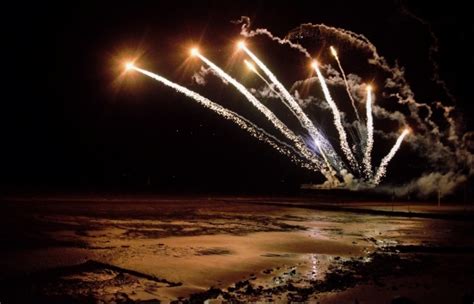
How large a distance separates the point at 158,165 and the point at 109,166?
8.26 meters

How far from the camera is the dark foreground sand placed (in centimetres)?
777

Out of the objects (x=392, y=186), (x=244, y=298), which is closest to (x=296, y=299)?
(x=244, y=298)

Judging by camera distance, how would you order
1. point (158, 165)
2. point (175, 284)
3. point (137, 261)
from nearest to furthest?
point (175, 284) < point (137, 261) < point (158, 165)

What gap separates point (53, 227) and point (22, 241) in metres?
3.27

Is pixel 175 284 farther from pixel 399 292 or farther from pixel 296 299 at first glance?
pixel 399 292

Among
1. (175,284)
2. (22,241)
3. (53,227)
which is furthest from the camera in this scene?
(53,227)

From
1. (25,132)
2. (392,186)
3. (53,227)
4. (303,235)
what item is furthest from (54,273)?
(25,132)

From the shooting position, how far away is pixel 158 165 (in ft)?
233

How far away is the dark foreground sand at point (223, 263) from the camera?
25.5ft

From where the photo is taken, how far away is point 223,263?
1033 cm

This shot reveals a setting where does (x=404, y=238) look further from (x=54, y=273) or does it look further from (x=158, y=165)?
(x=158, y=165)

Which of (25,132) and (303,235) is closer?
(303,235)

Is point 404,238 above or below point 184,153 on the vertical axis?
below

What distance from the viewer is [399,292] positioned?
8383 mm
